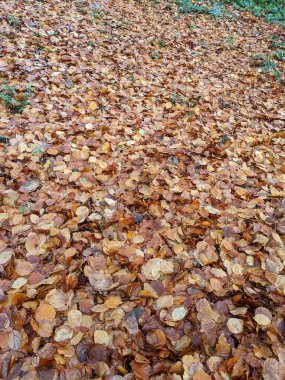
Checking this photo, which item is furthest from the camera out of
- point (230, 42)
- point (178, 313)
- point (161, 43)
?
point (230, 42)

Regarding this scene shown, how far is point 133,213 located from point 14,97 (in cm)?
198

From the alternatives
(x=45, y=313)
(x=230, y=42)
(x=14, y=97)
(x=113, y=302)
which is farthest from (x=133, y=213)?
(x=230, y=42)

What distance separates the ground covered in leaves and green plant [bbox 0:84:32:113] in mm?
21

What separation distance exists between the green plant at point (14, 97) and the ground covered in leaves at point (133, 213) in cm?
2

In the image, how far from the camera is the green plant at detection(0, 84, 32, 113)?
3.23 meters

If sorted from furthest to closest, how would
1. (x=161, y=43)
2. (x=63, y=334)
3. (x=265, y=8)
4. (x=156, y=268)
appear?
(x=265, y=8), (x=161, y=43), (x=156, y=268), (x=63, y=334)

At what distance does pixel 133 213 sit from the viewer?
2412 mm

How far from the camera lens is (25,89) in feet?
11.3

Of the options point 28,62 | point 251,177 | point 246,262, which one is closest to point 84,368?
point 246,262

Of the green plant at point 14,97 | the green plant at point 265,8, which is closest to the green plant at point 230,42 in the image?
the green plant at point 265,8

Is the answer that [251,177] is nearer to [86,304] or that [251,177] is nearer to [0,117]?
[86,304]

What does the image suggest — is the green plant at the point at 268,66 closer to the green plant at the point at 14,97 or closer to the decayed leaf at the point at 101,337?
the green plant at the point at 14,97

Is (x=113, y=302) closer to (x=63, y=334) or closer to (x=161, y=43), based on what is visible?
(x=63, y=334)

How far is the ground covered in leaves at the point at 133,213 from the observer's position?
162 cm
